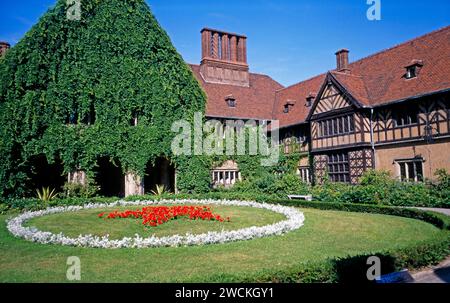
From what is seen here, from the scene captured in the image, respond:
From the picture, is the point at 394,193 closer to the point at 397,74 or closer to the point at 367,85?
the point at 397,74

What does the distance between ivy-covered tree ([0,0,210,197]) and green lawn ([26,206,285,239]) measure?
24.2ft

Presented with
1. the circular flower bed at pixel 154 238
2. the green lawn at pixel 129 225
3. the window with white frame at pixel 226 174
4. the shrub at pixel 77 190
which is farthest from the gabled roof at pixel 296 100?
the circular flower bed at pixel 154 238

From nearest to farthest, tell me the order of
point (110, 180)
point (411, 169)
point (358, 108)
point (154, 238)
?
point (154, 238)
point (411, 169)
point (358, 108)
point (110, 180)

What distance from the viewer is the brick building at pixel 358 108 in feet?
71.5

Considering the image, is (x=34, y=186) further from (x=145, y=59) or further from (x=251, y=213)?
(x=251, y=213)

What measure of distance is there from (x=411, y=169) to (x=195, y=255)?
19.2m

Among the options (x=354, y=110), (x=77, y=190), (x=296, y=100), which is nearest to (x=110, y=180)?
(x=77, y=190)

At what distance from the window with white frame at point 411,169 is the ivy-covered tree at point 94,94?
13336 millimetres

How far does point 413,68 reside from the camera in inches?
930

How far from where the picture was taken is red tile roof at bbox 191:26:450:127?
22.6 meters

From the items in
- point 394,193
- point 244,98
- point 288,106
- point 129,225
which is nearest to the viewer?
point 129,225

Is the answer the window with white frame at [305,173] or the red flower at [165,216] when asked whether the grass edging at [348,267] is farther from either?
the window with white frame at [305,173]

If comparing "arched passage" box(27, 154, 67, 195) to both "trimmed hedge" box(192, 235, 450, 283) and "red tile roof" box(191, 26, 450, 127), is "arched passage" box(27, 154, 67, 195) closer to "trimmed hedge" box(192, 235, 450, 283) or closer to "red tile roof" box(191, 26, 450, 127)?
"red tile roof" box(191, 26, 450, 127)
